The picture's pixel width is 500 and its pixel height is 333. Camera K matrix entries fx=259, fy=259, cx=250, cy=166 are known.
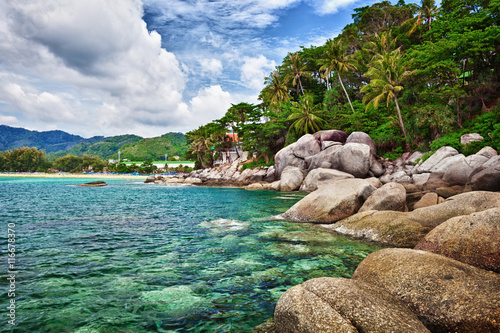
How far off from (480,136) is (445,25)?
43.7 ft

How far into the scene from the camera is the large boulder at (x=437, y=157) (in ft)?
67.2

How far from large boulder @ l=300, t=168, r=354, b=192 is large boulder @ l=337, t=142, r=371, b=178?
2.69 m

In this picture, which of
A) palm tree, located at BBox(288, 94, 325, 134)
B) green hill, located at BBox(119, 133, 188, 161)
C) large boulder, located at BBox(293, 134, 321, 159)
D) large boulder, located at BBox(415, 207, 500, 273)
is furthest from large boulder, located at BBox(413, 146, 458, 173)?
green hill, located at BBox(119, 133, 188, 161)

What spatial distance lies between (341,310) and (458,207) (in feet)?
21.7

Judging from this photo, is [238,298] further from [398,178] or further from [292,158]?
[292,158]

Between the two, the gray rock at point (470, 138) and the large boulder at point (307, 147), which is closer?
the gray rock at point (470, 138)

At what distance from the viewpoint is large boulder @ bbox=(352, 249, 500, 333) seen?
3264 millimetres

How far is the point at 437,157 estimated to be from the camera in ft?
69.5

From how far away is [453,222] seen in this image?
18.1 feet

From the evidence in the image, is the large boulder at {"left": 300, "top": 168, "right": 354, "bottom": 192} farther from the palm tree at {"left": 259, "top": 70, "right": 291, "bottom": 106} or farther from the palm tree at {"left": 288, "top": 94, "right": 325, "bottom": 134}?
the palm tree at {"left": 259, "top": 70, "right": 291, "bottom": 106}

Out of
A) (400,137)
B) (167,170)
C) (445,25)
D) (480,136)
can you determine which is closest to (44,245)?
(480,136)

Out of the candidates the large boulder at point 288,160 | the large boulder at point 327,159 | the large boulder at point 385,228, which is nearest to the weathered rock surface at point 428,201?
the large boulder at point 385,228

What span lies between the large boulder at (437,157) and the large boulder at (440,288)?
806 inches

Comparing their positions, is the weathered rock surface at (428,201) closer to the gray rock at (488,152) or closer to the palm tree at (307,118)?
the gray rock at (488,152)
